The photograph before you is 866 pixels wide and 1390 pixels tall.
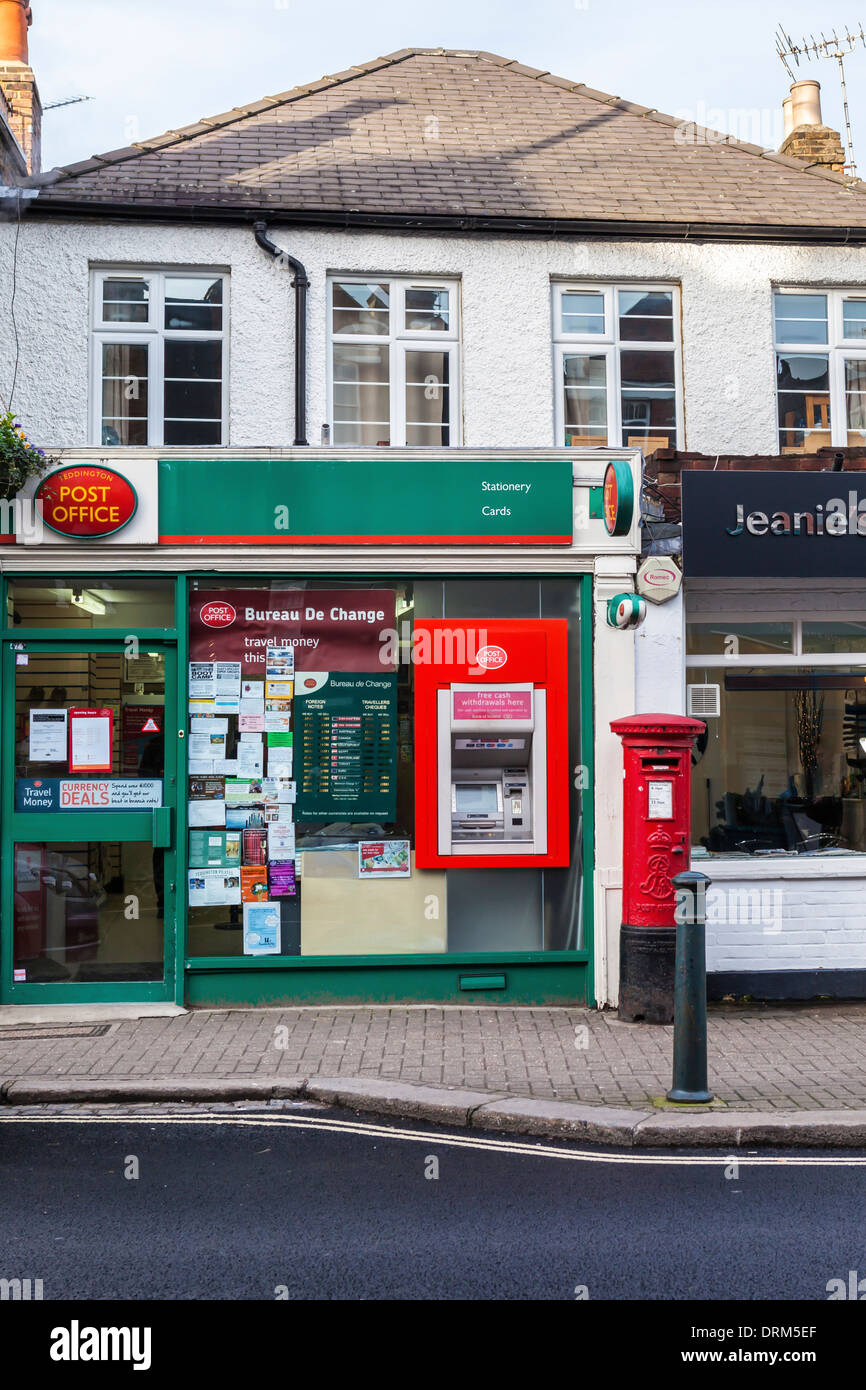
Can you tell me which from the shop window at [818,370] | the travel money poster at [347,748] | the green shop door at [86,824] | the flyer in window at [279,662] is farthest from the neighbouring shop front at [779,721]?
the green shop door at [86,824]

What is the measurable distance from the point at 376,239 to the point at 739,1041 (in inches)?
285

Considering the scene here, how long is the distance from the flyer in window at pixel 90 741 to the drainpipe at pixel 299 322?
302 cm

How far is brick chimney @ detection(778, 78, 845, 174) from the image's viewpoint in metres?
13.6

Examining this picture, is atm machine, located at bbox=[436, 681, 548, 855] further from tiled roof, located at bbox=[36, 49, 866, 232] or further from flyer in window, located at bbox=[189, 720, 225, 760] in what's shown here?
tiled roof, located at bbox=[36, 49, 866, 232]

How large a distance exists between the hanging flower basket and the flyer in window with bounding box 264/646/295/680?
208cm

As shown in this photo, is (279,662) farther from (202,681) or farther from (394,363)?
(394,363)

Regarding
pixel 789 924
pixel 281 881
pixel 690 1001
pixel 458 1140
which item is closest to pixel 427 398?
pixel 281 881

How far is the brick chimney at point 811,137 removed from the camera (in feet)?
44.6

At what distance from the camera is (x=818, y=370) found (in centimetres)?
1127

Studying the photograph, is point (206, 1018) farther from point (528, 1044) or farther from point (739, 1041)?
point (739, 1041)

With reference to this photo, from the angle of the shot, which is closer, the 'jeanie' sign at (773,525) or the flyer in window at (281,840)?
the flyer in window at (281,840)

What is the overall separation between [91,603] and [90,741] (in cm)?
101

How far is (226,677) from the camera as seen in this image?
9.16 metres

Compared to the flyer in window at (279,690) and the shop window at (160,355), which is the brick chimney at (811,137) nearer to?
the shop window at (160,355)
